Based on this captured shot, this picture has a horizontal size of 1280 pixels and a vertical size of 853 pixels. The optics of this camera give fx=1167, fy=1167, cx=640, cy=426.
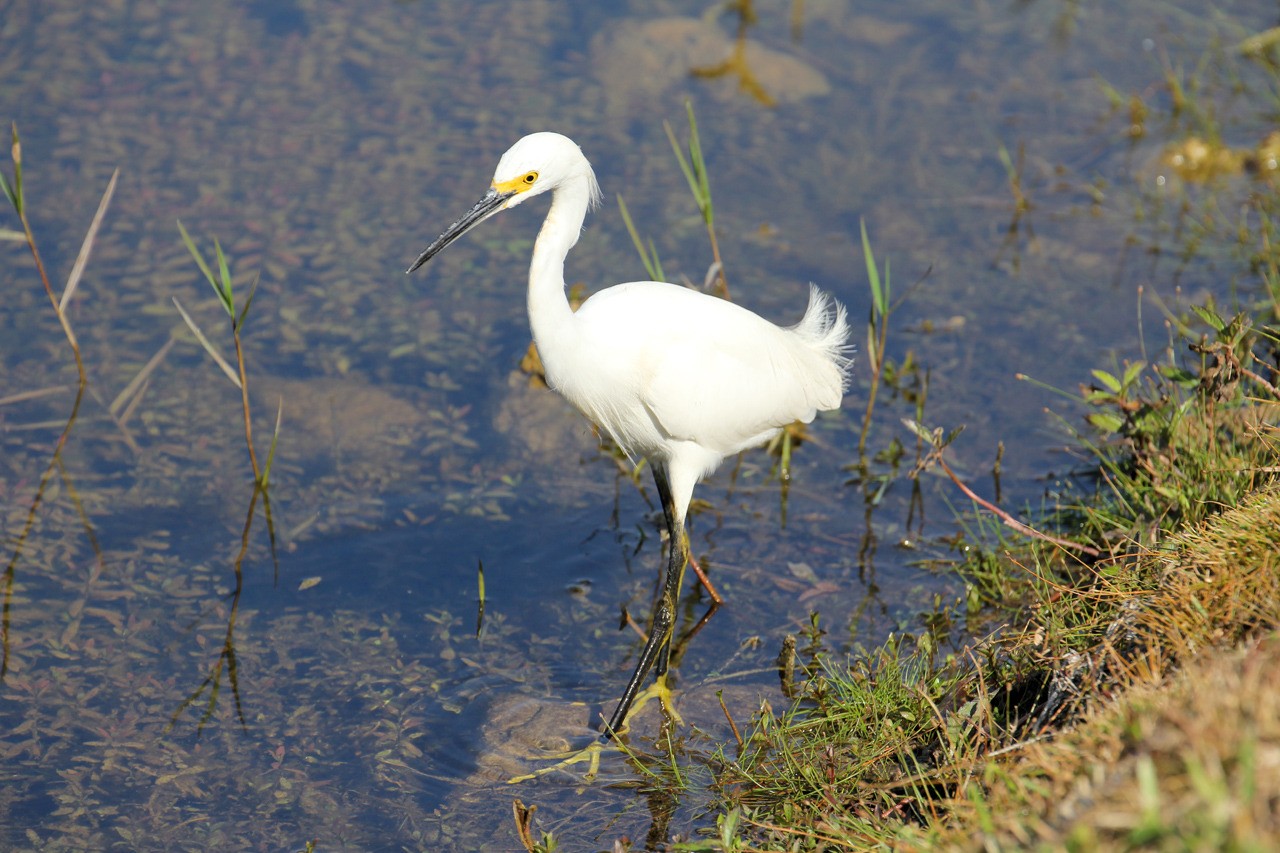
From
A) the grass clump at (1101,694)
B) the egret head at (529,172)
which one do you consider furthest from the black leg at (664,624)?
the egret head at (529,172)

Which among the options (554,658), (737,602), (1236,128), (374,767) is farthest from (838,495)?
(1236,128)

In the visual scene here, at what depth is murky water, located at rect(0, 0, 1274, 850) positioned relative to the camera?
12.8ft

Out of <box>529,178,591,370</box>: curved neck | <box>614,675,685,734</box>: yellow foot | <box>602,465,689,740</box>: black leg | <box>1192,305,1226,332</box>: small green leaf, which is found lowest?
<box>614,675,685,734</box>: yellow foot

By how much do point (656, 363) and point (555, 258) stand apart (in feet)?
1.81

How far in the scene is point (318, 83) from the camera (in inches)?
302

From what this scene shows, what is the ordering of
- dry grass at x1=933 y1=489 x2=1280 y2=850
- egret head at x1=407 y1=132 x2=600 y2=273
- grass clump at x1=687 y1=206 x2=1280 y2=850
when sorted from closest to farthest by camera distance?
dry grass at x1=933 y1=489 x2=1280 y2=850 → grass clump at x1=687 y1=206 x2=1280 y2=850 → egret head at x1=407 y1=132 x2=600 y2=273

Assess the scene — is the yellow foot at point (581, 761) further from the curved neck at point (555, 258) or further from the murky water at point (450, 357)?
the curved neck at point (555, 258)

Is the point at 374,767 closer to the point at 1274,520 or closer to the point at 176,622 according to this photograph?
the point at 176,622

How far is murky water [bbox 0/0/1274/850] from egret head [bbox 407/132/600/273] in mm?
1628

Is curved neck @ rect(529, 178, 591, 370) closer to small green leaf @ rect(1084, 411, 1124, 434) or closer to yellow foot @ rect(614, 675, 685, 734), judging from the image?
yellow foot @ rect(614, 675, 685, 734)

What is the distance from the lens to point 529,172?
3.55m

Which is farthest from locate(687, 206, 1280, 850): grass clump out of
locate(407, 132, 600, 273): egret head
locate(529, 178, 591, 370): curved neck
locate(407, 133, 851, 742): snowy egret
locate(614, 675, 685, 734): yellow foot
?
locate(407, 132, 600, 273): egret head

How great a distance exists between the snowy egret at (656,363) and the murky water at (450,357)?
586 mm

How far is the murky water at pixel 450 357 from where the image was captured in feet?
12.8
